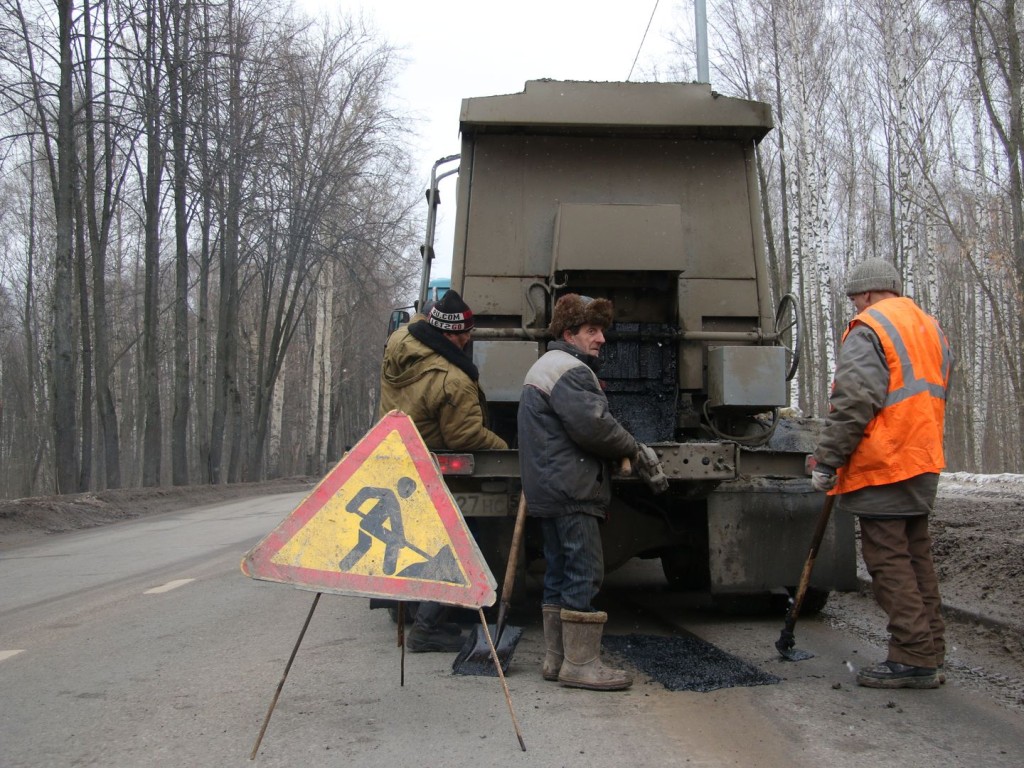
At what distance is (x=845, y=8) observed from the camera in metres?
26.8

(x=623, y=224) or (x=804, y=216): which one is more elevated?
(x=804, y=216)

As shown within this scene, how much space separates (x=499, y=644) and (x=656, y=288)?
8.78 ft

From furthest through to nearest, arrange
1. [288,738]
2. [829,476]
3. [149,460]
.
A: [149,460], [829,476], [288,738]

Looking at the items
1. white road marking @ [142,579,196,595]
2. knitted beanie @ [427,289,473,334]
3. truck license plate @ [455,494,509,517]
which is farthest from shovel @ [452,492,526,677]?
white road marking @ [142,579,196,595]

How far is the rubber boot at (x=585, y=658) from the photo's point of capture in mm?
4555

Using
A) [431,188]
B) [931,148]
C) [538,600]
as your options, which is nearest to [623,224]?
[431,188]

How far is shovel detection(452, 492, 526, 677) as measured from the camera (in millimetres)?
5000

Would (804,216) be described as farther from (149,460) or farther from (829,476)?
(829,476)

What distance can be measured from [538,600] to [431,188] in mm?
3179

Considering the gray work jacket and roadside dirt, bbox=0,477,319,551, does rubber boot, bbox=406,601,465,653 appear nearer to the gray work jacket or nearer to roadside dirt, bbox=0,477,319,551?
the gray work jacket

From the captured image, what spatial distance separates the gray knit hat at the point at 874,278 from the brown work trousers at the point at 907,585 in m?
1.17

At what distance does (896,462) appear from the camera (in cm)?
459

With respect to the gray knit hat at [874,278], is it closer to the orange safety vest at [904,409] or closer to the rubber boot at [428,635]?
the orange safety vest at [904,409]

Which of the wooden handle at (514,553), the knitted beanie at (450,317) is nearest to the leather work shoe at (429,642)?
the wooden handle at (514,553)
